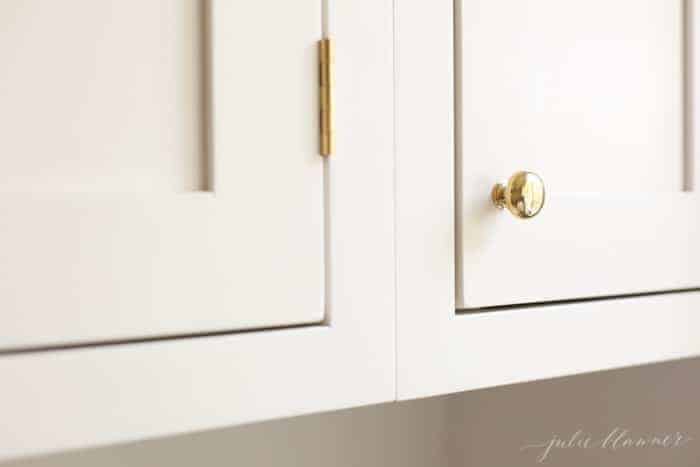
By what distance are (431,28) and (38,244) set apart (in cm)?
28

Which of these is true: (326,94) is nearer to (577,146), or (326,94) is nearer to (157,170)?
(157,170)

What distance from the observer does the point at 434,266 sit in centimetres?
56

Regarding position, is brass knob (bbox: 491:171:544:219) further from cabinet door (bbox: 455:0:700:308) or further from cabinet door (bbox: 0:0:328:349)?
cabinet door (bbox: 0:0:328:349)

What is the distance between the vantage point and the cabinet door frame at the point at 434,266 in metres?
0.54

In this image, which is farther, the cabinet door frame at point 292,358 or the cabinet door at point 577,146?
the cabinet door at point 577,146

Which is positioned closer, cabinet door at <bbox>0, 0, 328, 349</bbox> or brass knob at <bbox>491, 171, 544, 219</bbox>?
cabinet door at <bbox>0, 0, 328, 349</bbox>

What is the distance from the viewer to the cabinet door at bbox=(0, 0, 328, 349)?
416mm

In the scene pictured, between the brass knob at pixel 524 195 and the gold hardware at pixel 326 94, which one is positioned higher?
the gold hardware at pixel 326 94

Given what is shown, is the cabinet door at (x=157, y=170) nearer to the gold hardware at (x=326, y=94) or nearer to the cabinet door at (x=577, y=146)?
the gold hardware at (x=326, y=94)

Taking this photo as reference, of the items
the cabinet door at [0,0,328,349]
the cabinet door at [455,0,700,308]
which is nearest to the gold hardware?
the cabinet door at [0,0,328,349]

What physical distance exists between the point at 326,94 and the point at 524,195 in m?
0.15

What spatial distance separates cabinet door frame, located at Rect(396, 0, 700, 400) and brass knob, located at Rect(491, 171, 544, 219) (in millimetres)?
42

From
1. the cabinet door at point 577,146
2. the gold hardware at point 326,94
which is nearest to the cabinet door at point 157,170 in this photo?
the gold hardware at point 326,94

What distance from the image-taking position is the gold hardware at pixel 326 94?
51cm
